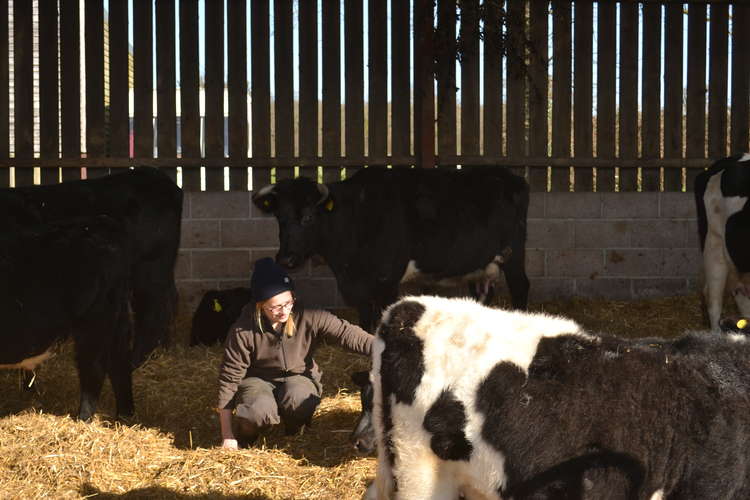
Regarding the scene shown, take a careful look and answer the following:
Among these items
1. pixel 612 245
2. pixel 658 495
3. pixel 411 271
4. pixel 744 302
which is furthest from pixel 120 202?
pixel 658 495

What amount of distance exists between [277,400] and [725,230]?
474cm

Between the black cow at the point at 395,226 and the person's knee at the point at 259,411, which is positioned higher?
the black cow at the point at 395,226

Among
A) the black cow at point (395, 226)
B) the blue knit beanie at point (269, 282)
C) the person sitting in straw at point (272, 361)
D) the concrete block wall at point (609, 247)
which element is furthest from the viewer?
the concrete block wall at point (609, 247)

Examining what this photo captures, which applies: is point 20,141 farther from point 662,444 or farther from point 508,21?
point 662,444

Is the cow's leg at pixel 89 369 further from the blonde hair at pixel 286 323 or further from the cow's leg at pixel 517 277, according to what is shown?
the cow's leg at pixel 517 277

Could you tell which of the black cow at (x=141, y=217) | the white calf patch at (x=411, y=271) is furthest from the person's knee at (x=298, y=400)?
the white calf patch at (x=411, y=271)

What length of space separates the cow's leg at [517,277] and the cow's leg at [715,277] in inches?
68.8

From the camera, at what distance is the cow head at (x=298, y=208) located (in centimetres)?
827

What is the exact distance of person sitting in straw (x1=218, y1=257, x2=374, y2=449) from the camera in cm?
498

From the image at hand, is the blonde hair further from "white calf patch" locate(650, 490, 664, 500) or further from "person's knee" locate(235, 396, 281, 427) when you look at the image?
"white calf patch" locate(650, 490, 664, 500)

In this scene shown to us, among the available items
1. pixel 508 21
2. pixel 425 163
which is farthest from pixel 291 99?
pixel 508 21

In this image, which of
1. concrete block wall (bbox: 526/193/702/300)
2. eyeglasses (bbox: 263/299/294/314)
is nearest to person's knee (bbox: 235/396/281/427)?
eyeglasses (bbox: 263/299/294/314)

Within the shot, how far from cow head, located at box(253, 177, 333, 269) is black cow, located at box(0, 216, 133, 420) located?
2.40 m

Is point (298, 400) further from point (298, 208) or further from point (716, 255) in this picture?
point (716, 255)
